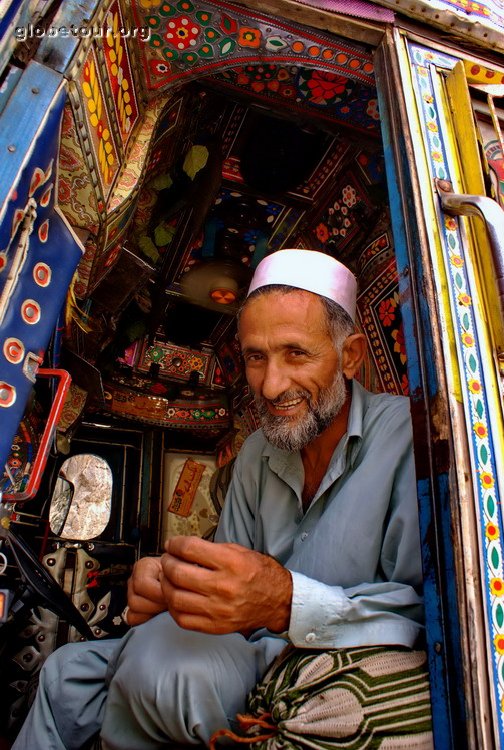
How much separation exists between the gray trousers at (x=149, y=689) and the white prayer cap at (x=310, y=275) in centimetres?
115

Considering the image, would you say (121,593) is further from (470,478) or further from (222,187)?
(470,478)

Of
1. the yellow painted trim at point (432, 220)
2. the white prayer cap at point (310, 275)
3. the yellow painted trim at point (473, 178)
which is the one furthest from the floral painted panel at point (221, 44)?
the white prayer cap at point (310, 275)

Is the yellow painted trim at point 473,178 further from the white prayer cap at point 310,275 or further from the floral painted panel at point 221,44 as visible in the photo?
the white prayer cap at point 310,275

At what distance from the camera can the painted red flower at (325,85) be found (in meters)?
2.65

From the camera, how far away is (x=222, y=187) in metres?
3.55

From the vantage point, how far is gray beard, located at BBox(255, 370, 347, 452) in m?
1.78

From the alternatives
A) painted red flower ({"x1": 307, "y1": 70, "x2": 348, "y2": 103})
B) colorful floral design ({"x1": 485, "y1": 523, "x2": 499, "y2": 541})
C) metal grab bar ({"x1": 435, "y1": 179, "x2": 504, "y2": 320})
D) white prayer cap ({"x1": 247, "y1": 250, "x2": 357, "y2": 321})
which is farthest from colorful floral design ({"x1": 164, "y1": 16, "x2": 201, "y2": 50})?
colorful floral design ({"x1": 485, "y1": 523, "x2": 499, "y2": 541})

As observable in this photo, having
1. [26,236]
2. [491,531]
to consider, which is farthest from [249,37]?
[491,531]

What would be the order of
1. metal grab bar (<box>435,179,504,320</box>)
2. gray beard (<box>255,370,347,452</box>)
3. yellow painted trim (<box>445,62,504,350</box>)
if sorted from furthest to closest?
gray beard (<box>255,370,347,452</box>) → yellow painted trim (<box>445,62,504,350</box>) → metal grab bar (<box>435,179,504,320</box>)

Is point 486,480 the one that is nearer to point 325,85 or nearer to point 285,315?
point 285,315

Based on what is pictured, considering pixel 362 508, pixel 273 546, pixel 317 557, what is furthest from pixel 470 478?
pixel 273 546

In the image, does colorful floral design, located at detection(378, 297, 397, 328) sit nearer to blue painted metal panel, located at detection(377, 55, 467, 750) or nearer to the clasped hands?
blue painted metal panel, located at detection(377, 55, 467, 750)

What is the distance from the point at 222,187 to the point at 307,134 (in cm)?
64

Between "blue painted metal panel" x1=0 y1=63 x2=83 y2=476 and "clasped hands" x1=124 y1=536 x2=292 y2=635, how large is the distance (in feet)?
1.95
